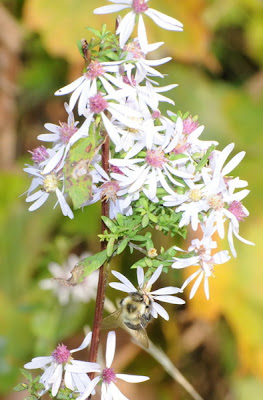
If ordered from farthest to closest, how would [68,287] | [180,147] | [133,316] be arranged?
[68,287]
[133,316]
[180,147]

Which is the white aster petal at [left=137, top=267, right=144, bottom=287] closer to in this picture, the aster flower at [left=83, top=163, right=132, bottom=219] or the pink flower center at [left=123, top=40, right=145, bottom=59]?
the aster flower at [left=83, top=163, right=132, bottom=219]

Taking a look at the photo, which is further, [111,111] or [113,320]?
[113,320]

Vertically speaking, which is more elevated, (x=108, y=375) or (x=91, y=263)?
(x=91, y=263)

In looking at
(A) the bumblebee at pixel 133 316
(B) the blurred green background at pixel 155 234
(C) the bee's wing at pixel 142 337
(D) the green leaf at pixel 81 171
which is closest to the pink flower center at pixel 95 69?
(D) the green leaf at pixel 81 171

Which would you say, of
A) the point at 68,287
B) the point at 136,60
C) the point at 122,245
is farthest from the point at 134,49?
the point at 68,287

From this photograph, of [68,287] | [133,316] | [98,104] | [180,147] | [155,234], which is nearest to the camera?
[98,104]

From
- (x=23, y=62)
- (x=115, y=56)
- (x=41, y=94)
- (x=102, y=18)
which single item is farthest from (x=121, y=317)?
(x=23, y=62)

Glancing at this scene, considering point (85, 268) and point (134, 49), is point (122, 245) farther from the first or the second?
point (134, 49)

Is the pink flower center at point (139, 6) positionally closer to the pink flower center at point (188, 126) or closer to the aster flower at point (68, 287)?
the pink flower center at point (188, 126)
